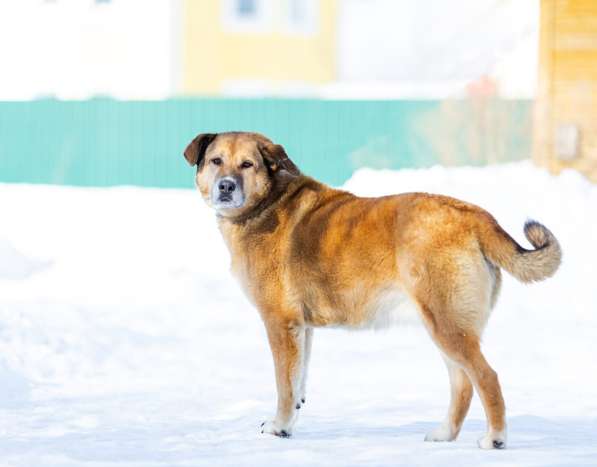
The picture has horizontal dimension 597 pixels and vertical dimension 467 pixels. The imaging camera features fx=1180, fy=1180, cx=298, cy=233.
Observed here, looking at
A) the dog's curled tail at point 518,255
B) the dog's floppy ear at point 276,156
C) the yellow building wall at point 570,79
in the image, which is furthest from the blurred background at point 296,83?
the dog's curled tail at point 518,255

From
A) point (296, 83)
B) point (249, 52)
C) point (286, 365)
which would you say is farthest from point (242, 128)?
point (286, 365)

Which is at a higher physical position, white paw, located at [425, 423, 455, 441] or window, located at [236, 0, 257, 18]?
window, located at [236, 0, 257, 18]

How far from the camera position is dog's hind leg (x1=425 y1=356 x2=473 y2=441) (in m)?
6.31

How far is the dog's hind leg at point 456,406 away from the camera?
6.31 metres

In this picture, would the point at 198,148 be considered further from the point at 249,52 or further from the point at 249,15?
the point at 249,15

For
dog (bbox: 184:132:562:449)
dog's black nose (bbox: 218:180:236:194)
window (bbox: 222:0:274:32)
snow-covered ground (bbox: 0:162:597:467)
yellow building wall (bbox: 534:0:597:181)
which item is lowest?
snow-covered ground (bbox: 0:162:597:467)

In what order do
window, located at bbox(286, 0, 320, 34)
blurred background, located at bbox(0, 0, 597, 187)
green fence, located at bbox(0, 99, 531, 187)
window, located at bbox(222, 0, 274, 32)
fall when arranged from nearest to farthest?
1. blurred background, located at bbox(0, 0, 597, 187)
2. green fence, located at bbox(0, 99, 531, 187)
3. window, located at bbox(222, 0, 274, 32)
4. window, located at bbox(286, 0, 320, 34)

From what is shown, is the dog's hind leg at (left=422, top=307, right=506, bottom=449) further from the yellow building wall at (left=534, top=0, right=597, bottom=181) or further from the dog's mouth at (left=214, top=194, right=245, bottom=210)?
the yellow building wall at (left=534, top=0, right=597, bottom=181)

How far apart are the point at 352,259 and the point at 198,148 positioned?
44.9 inches

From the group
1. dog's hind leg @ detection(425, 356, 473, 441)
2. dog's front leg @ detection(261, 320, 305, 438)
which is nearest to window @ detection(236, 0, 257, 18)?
dog's front leg @ detection(261, 320, 305, 438)

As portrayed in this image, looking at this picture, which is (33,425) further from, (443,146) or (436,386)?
(443,146)

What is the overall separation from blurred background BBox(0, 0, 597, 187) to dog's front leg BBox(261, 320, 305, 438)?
359 inches

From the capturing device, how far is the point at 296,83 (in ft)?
91.6

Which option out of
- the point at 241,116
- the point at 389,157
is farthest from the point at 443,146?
the point at 241,116
